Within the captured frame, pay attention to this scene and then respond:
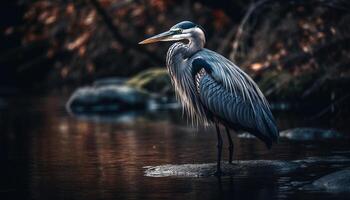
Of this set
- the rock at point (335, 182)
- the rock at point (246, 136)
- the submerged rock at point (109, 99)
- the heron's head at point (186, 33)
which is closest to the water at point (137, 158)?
the rock at point (335, 182)

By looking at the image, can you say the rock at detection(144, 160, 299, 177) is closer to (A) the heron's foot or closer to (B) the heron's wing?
(A) the heron's foot

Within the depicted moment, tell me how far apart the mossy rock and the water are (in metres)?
4.96

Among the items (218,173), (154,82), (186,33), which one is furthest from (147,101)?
(218,173)

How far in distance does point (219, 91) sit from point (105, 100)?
36.4ft

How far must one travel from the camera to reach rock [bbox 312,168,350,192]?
27.9ft

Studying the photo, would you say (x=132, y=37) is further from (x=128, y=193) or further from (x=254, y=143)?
(x=128, y=193)

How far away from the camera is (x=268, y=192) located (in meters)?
8.55

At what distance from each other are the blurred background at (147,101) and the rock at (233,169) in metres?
0.28

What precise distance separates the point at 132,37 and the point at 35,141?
1100cm

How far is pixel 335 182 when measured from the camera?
8.62 meters

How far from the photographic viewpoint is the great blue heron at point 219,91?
10312 millimetres

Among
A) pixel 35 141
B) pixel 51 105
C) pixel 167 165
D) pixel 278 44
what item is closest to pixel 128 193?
pixel 167 165

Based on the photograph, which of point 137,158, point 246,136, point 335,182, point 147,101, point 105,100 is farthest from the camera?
point 147,101

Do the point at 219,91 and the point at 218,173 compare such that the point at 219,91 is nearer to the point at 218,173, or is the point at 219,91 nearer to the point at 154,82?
the point at 218,173
